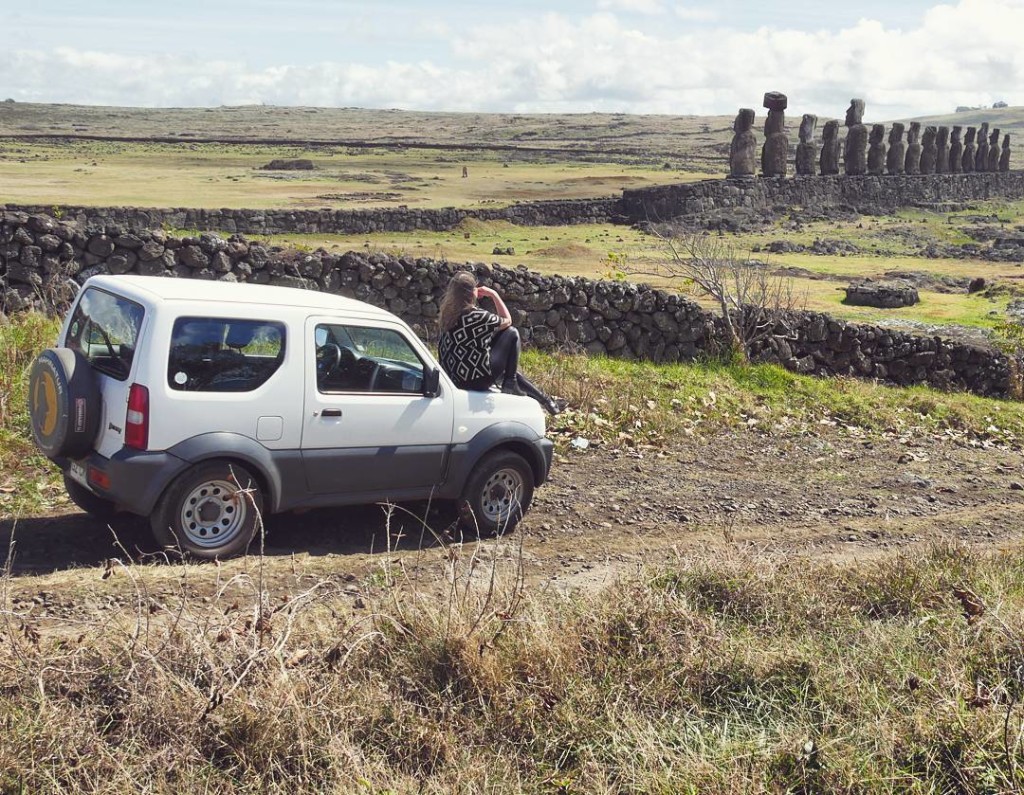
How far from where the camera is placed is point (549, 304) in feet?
52.6

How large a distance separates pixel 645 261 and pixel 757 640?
27027mm

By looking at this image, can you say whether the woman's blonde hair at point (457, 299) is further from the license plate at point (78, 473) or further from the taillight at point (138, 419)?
the license plate at point (78, 473)

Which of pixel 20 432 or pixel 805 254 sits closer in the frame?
pixel 20 432

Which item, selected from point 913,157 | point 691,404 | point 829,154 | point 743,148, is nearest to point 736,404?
point 691,404

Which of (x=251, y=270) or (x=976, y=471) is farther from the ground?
(x=251, y=270)

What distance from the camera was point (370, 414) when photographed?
8.09m

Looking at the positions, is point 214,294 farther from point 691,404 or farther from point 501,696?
point 691,404

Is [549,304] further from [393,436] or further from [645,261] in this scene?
[645,261]

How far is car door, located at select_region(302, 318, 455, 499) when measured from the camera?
7848mm

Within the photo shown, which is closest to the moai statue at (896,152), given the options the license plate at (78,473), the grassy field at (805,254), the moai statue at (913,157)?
the moai statue at (913,157)

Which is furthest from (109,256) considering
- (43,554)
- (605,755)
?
(605,755)

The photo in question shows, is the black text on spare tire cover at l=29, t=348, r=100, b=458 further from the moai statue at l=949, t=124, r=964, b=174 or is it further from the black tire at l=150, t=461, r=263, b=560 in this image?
the moai statue at l=949, t=124, r=964, b=174

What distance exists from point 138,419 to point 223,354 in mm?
701

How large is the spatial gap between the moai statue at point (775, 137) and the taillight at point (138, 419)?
50390mm
